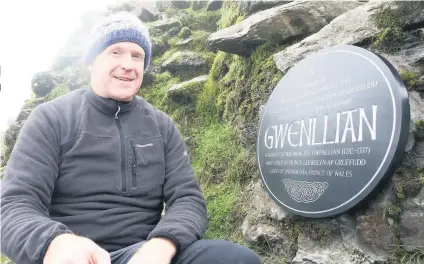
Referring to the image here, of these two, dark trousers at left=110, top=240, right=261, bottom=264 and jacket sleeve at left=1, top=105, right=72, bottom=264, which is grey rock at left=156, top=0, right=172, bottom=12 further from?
dark trousers at left=110, top=240, right=261, bottom=264

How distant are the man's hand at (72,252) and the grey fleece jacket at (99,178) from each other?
11cm

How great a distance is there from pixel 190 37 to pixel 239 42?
273cm

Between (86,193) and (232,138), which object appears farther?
(232,138)

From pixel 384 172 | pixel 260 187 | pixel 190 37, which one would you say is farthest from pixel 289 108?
pixel 190 37

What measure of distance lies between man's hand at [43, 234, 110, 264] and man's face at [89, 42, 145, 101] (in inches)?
36.8

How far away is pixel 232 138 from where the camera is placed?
3658 mm

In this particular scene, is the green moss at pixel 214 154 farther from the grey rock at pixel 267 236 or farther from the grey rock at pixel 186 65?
the grey rock at pixel 186 65

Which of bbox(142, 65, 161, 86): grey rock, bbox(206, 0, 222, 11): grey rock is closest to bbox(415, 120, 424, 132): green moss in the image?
bbox(142, 65, 161, 86): grey rock

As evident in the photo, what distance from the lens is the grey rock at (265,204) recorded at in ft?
8.59

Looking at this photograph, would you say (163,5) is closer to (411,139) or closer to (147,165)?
(147,165)

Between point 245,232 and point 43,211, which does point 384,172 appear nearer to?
point 245,232

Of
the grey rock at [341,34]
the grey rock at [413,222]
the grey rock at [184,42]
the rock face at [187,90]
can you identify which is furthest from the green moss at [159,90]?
the grey rock at [413,222]

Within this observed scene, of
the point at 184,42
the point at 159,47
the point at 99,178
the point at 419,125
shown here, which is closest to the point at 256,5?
the point at 184,42

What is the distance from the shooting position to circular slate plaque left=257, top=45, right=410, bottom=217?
1929 millimetres
